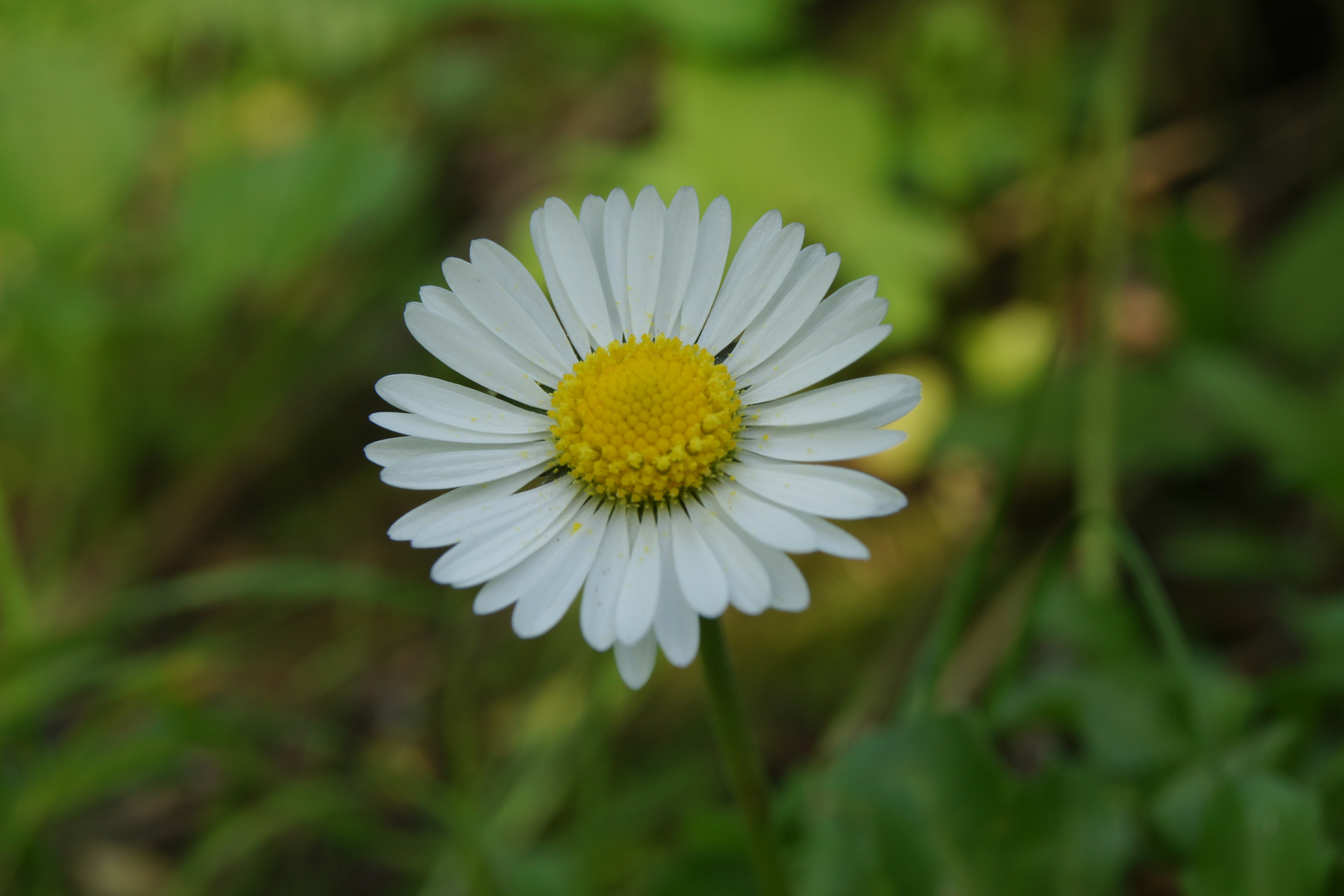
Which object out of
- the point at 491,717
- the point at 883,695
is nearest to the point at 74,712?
the point at 491,717

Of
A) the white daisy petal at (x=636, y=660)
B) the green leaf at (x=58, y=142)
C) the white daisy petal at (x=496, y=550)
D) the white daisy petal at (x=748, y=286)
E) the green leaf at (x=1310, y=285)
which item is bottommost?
the white daisy petal at (x=636, y=660)

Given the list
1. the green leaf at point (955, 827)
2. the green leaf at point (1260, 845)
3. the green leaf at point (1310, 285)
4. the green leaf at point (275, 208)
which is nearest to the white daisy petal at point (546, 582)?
the green leaf at point (955, 827)

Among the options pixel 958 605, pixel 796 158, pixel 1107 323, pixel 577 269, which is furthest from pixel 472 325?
pixel 796 158

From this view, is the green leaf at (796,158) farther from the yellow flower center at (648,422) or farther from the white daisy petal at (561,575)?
the white daisy petal at (561,575)

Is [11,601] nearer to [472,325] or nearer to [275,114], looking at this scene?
[472,325]

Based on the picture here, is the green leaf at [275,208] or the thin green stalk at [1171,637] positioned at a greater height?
the green leaf at [275,208]

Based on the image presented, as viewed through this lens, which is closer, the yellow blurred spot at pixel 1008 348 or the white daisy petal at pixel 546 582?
the white daisy petal at pixel 546 582

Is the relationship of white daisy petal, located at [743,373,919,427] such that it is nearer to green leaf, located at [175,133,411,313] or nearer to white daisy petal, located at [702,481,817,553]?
white daisy petal, located at [702,481,817,553]

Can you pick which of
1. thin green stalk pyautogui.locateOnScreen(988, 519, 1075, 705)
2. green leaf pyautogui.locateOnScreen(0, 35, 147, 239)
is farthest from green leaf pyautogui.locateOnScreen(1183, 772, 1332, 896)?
green leaf pyautogui.locateOnScreen(0, 35, 147, 239)
